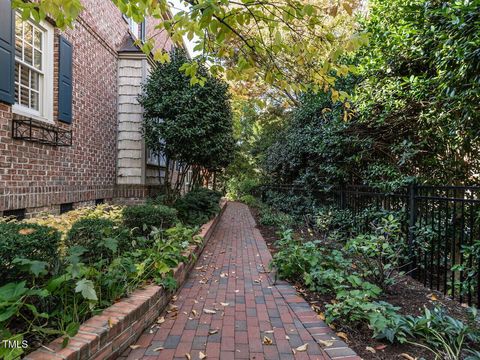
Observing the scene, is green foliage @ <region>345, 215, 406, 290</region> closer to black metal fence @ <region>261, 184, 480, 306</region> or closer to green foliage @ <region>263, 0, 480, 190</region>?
black metal fence @ <region>261, 184, 480, 306</region>

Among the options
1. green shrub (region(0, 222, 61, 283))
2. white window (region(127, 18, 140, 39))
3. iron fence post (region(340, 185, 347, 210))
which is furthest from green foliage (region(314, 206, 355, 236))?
white window (region(127, 18, 140, 39))

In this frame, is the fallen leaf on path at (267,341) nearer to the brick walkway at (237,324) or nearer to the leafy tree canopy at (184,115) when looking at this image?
the brick walkway at (237,324)

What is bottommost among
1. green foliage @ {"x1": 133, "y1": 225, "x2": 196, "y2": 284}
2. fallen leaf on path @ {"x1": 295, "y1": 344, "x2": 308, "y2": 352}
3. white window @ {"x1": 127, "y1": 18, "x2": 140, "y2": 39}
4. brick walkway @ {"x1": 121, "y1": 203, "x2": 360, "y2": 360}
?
brick walkway @ {"x1": 121, "y1": 203, "x2": 360, "y2": 360}

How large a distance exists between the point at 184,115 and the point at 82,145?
220cm

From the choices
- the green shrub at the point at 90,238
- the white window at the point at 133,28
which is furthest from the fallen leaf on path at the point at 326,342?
the white window at the point at 133,28

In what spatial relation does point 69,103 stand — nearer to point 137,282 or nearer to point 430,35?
point 137,282

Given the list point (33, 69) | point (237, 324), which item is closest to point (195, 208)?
point (33, 69)

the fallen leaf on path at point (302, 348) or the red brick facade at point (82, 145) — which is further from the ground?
the red brick facade at point (82, 145)

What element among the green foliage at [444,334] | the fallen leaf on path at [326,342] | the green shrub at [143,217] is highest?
the green shrub at [143,217]

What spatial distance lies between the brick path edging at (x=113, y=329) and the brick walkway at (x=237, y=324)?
0.12 meters

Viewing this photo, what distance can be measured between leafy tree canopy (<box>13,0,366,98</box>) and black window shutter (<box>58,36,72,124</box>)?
274 centimetres

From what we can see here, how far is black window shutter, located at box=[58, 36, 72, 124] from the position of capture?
5.70 meters

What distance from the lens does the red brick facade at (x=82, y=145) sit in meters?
4.72

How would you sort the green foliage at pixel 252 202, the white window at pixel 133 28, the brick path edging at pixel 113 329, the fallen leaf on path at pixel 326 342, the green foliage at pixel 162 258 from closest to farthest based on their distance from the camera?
the brick path edging at pixel 113 329 < the fallen leaf on path at pixel 326 342 < the green foliage at pixel 162 258 < the white window at pixel 133 28 < the green foliage at pixel 252 202
